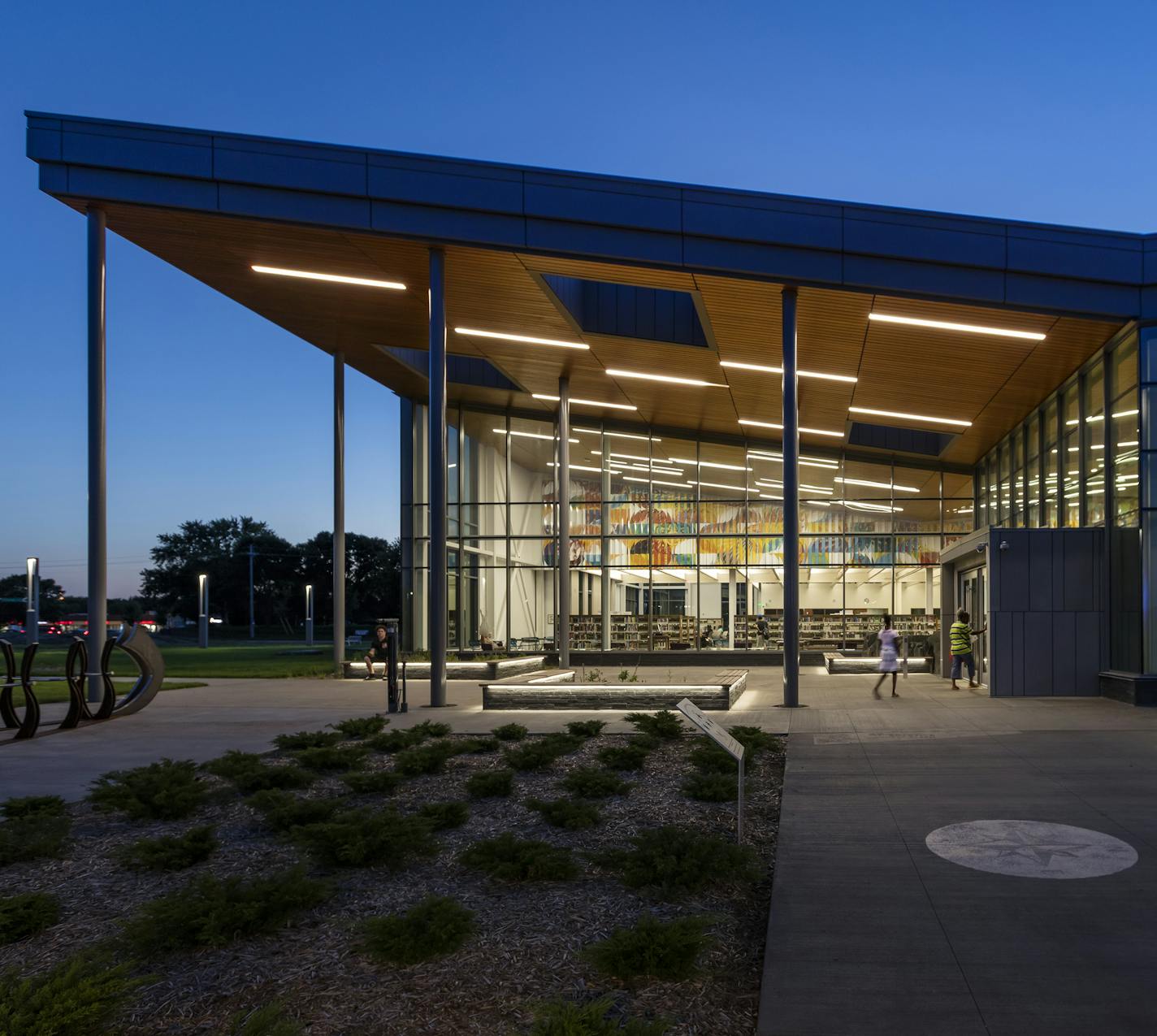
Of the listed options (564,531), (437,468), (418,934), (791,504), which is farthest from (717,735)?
(564,531)

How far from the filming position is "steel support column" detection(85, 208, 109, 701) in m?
17.8

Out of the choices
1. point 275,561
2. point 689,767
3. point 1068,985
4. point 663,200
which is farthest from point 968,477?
point 275,561

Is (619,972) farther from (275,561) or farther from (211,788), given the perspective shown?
(275,561)

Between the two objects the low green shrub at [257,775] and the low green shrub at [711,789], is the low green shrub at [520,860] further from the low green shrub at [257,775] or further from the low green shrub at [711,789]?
the low green shrub at [257,775]

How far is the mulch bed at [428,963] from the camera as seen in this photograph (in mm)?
4504

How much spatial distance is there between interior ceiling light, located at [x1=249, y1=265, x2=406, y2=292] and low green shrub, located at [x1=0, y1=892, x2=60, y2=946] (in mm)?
15971

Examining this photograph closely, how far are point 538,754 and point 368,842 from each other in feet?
13.2

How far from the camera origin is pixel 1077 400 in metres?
20.2

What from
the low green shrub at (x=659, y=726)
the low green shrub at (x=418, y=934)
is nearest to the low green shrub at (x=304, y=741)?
the low green shrub at (x=659, y=726)

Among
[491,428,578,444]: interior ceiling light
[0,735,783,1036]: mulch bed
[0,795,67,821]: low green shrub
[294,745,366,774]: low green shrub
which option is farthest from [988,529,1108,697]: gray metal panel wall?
[491,428,578,444]: interior ceiling light

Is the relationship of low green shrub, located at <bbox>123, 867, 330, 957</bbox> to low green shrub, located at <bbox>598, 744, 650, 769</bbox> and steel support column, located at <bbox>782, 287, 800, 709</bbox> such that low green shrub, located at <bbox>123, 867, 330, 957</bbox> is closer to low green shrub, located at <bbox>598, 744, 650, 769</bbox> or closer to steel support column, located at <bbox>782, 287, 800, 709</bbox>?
low green shrub, located at <bbox>598, 744, 650, 769</bbox>

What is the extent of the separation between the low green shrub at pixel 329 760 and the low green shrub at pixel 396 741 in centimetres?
84

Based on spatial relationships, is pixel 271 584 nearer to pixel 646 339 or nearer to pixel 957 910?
pixel 646 339

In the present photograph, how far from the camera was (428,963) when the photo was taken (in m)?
5.04
